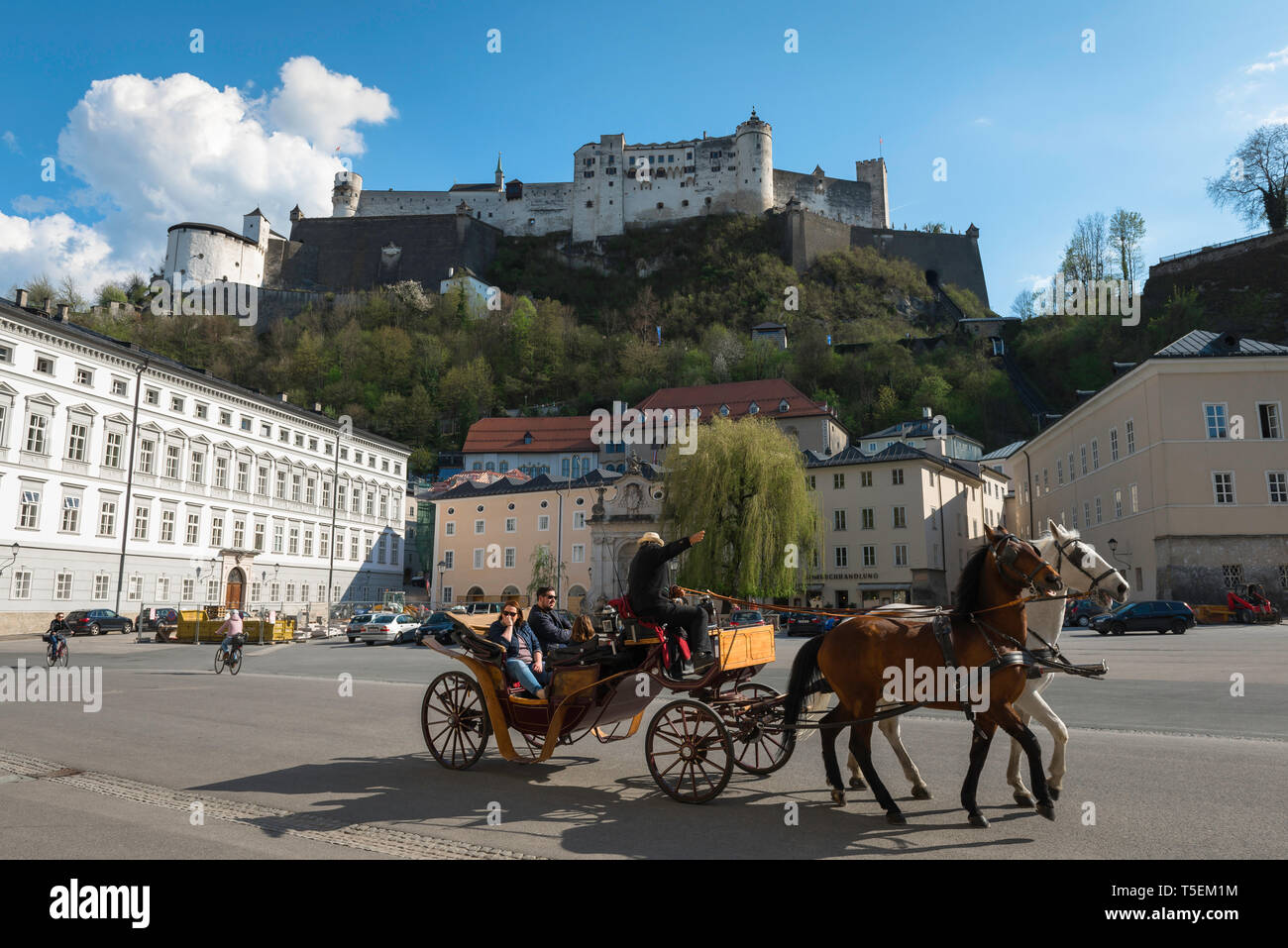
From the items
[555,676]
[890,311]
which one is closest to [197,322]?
[890,311]

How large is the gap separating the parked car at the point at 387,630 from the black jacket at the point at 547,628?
28.9m

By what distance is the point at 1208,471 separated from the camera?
36.3 metres

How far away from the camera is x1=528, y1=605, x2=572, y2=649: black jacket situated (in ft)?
28.0

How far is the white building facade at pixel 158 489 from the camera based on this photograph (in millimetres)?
38812

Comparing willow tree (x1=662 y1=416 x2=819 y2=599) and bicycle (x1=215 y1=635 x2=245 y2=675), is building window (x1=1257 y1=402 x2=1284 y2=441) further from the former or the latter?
bicycle (x1=215 y1=635 x2=245 y2=675)

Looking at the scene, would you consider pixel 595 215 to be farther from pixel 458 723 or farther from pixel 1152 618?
pixel 458 723

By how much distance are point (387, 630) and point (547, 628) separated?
3003 centimetres

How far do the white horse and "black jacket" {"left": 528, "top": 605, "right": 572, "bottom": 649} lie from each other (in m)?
3.08

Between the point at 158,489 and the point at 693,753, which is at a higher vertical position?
the point at 158,489

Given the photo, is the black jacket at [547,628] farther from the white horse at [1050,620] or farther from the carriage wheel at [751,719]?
the white horse at [1050,620]

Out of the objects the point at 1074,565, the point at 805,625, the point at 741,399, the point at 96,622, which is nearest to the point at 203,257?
the point at 741,399

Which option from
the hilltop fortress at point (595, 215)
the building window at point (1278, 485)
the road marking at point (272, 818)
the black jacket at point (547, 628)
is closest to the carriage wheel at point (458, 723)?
the black jacket at point (547, 628)
